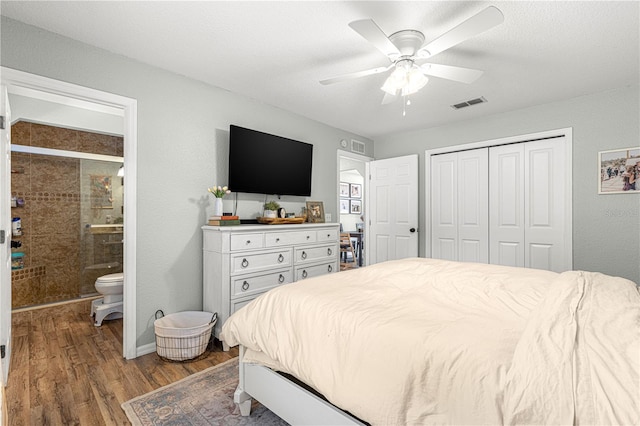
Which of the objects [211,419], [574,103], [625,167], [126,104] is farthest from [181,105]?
[625,167]

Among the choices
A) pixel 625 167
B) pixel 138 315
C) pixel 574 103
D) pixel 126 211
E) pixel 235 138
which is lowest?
pixel 138 315

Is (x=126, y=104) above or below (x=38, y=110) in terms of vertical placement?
below

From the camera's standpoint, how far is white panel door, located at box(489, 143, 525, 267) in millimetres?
3705

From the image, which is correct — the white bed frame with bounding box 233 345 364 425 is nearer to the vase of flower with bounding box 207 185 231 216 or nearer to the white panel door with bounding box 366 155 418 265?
the vase of flower with bounding box 207 185 231 216

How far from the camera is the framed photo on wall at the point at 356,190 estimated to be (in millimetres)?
8023

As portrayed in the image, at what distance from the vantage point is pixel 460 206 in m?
4.15

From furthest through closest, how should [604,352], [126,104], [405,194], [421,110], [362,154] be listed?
[362,154], [405,194], [421,110], [126,104], [604,352]

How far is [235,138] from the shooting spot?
10.1 feet

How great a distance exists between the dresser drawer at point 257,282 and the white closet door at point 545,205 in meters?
2.82

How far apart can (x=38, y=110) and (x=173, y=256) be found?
2.41m

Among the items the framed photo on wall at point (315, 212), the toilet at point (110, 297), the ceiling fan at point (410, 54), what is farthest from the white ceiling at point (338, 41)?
the toilet at point (110, 297)

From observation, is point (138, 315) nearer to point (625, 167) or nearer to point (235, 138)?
point (235, 138)

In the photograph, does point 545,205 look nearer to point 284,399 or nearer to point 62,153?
point 284,399

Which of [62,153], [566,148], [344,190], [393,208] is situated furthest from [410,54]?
[344,190]
